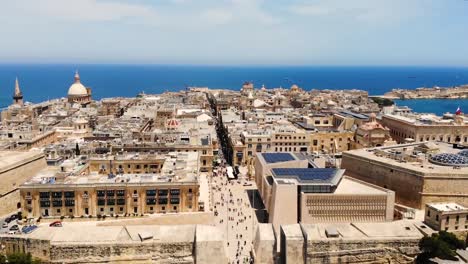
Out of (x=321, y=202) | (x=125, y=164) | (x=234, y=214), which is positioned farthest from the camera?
(x=125, y=164)

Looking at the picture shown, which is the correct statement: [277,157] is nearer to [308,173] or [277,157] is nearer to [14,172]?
[308,173]

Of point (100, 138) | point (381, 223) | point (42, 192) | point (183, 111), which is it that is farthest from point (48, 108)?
point (381, 223)

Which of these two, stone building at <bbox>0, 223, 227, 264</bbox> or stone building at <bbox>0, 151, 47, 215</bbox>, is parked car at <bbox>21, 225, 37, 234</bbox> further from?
stone building at <bbox>0, 151, 47, 215</bbox>

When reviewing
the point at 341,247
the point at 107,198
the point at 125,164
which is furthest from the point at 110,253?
the point at 341,247

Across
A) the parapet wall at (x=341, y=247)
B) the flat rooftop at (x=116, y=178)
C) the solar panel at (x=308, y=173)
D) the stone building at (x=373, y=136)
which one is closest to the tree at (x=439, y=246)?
the parapet wall at (x=341, y=247)

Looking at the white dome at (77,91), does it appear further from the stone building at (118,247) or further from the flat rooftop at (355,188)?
the flat rooftop at (355,188)

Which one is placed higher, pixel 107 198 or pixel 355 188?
pixel 355 188

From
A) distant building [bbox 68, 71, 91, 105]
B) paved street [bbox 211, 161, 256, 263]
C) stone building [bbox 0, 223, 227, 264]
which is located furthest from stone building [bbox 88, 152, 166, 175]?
distant building [bbox 68, 71, 91, 105]

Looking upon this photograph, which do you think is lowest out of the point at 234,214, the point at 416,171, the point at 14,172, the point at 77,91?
the point at 234,214
